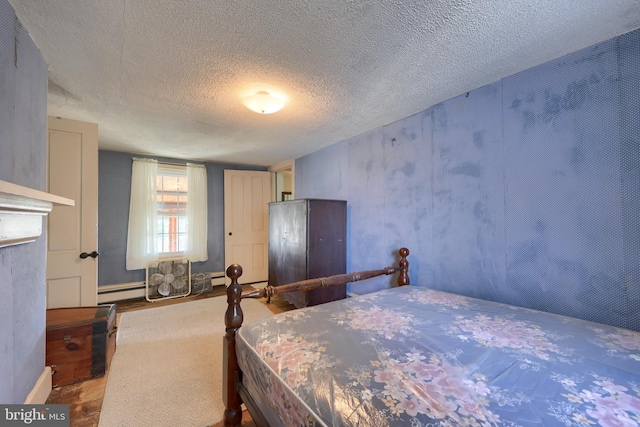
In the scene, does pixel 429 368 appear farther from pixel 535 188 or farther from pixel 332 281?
pixel 535 188

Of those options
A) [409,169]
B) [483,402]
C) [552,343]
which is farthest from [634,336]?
[409,169]

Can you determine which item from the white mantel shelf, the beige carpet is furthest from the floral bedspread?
the white mantel shelf

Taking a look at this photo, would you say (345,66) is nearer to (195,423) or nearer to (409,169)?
(409,169)

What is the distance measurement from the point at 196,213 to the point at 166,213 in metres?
0.48

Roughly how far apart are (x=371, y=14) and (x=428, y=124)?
135cm

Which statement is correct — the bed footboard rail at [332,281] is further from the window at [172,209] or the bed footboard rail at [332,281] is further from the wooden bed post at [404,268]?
the window at [172,209]

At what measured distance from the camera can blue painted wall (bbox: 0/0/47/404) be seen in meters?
1.17

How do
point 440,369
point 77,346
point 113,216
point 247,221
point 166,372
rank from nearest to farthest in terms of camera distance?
1. point 440,369
2. point 77,346
3. point 166,372
4. point 113,216
5. point 247,221

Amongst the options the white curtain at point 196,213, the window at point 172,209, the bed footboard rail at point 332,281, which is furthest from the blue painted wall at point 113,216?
the bed footboard rail at point 332,281

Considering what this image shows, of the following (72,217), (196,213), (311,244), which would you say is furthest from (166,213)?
(311,244)

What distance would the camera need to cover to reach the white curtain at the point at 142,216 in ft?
12.7

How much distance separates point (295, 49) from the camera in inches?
58.4

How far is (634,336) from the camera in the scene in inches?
47.9

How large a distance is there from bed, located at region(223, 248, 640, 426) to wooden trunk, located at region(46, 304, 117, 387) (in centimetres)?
129
